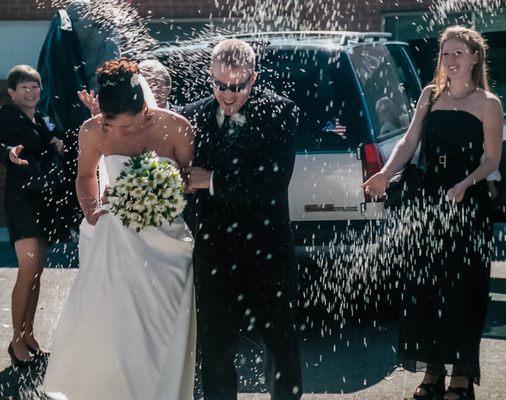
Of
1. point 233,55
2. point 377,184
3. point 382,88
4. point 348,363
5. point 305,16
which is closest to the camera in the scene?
point 233,55

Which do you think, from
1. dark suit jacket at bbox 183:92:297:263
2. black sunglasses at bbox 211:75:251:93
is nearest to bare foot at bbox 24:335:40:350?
dark suit jacket at bbox 183:92:297:263

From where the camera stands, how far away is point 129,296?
5188 millimetres

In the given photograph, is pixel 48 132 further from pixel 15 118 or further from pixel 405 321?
pixel 405 321

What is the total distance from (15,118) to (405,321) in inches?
115

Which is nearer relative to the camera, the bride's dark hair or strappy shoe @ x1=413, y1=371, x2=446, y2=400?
the bride's dark hair

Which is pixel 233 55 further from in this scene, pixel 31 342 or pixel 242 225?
pixel 31 342

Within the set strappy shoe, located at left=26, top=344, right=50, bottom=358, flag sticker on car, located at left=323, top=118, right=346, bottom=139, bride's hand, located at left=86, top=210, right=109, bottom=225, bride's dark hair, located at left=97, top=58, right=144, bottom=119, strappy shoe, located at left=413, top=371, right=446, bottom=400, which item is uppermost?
bride's dark hair, located at left=97, top=58, right=144, bottom=119

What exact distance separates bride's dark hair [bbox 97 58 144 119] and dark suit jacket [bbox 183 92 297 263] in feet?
1.07

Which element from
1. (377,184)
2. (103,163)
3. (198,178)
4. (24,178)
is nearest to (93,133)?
(103,163)

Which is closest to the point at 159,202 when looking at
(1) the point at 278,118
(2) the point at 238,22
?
(1) the point at 278,118

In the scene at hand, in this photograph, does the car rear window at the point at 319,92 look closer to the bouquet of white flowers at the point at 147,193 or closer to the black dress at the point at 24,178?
the black dress at the point at 24,178

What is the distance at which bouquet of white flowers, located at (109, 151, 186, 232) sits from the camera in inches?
200

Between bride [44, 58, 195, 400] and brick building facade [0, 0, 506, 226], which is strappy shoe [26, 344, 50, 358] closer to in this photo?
bride [44, 58, 195, 400]

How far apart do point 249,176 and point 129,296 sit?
823mm
